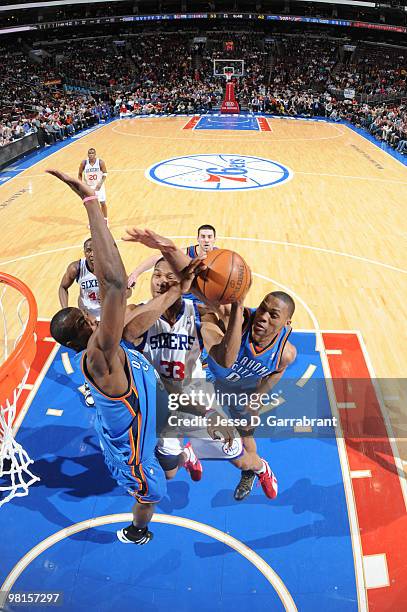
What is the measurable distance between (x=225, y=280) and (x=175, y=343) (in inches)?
46.7

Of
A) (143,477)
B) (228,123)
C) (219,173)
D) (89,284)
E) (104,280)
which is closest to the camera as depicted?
(104,280)

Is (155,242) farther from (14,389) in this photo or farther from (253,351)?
(14,389)

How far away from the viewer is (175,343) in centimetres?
362

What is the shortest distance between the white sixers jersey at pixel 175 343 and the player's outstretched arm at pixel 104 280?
4.05ft

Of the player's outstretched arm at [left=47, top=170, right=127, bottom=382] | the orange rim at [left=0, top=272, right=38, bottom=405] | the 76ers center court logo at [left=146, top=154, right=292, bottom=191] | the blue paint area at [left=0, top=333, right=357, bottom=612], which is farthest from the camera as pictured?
the 76ers center court logo at [left=146, top=154, right=292, bottom=191]

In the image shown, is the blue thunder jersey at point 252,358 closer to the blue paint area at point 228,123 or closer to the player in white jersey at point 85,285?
the player in white jersey at point 85,285

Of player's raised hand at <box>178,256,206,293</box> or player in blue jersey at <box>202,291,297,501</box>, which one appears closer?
A: player's raised hand at <box>178,256,206,293</box>

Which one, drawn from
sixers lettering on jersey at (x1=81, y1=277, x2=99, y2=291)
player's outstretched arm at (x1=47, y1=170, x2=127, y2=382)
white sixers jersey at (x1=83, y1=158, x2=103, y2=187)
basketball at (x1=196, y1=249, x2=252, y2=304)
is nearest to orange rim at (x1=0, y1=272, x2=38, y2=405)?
sixers lettering on jersey at (x1=81, y1=277, x2=99, y2=291)

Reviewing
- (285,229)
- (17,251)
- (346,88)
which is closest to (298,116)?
(346,88)

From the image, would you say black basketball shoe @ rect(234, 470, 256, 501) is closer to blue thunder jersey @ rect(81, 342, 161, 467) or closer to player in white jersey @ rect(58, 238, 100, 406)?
blue thunder jersey @ rect(81, 342, 161, 467)

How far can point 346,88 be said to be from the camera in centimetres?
2881

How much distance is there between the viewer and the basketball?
2594mm

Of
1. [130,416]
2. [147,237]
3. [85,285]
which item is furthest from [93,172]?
[147,237]

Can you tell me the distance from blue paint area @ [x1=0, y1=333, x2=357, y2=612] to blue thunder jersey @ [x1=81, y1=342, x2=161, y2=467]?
101 cm
